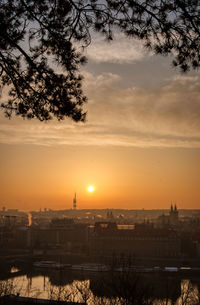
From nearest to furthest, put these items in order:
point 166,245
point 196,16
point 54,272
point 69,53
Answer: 1. point 196,16
2. point 69,53
3. point 54,272
4. point 166,245

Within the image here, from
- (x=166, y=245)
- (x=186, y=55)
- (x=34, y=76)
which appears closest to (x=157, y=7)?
(x=186, y=55)

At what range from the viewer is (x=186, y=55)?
14.3 ft

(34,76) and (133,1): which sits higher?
(133,1)

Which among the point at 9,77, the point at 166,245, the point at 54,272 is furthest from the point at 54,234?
the point at 9,77

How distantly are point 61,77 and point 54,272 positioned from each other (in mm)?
27380

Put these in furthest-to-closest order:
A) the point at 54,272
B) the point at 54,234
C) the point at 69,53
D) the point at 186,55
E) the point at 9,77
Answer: the point at 54,234, the point at 54,272, the point at 9,77, the point at 69,53, the point at 186,55

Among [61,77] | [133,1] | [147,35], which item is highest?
[133,1]

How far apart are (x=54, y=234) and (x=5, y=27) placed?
187 ft

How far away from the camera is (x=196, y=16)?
158 inches

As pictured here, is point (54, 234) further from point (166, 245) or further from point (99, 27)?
point (99, 27)

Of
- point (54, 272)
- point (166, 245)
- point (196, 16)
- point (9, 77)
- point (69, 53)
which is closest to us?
point (196, 16)

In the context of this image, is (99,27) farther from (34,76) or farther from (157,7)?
(34,76)

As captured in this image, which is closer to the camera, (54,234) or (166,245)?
(166,245)

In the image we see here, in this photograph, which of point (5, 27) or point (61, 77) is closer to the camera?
point (5, 27)
